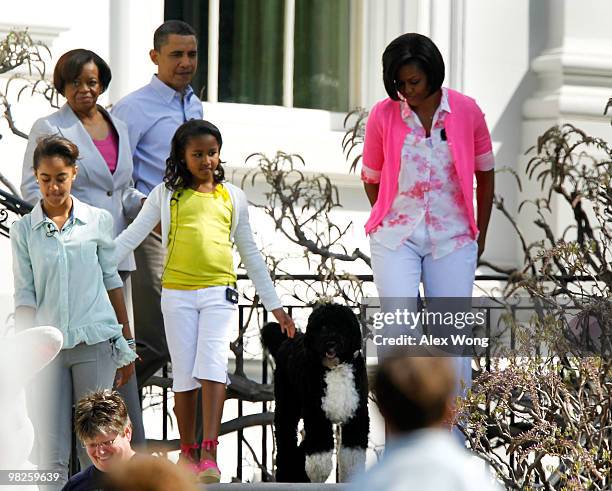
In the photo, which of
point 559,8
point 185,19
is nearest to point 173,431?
point 185,19

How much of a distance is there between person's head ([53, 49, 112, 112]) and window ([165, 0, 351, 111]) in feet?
13.2

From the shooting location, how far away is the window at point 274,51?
11.0m

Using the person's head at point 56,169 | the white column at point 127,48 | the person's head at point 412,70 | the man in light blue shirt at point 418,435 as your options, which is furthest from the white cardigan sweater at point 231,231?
the white column at point 127,48

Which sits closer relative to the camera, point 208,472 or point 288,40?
point 208,472

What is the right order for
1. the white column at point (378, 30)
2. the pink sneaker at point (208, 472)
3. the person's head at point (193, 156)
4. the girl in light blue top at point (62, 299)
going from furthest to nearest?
the white column at point (378, 30), the person's head at point (193, 156), the pink sneaker at point (208, 472), the girl in light blue top at point (62, 299)

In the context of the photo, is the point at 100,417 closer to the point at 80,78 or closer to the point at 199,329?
the point at 199,329

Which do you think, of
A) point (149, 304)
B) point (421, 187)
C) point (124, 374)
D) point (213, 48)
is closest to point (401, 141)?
point (421, 187)

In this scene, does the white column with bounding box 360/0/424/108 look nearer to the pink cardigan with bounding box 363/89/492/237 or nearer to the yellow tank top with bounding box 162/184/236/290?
the pink cardigan with bounding box 363/89/492/237

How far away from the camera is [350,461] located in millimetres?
6363

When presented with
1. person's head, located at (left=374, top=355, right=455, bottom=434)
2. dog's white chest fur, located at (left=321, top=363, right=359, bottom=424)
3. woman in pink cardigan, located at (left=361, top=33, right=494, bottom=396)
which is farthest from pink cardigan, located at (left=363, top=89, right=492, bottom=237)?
person's head, located at (left=374, top=355, right=455, bottom=434)

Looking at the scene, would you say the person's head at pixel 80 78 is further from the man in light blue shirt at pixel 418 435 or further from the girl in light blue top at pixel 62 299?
the man in light blue shirt at pixel 418 435

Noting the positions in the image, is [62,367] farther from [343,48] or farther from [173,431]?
[343,48]

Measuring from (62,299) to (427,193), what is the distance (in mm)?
1649

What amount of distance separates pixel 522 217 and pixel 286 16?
7.30 ft
